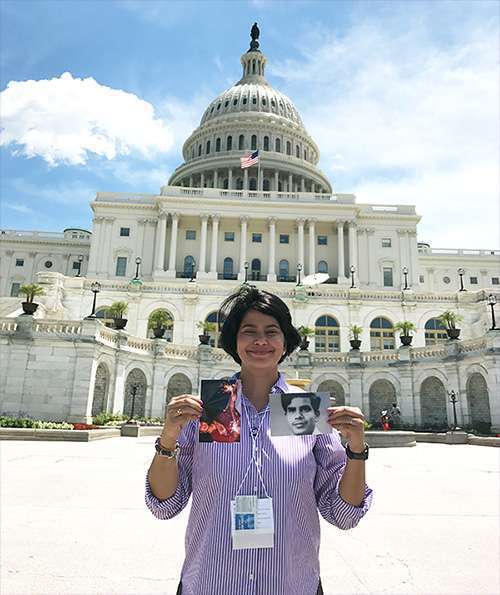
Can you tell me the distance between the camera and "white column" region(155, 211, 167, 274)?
251 ft

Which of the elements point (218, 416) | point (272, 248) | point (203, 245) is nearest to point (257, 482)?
point (218, 416)

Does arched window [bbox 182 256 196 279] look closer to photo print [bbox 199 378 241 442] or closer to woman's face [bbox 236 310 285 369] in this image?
woman's face [bbox 236 310 285 369]

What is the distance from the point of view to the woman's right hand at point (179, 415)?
115 inches

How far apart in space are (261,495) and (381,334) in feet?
165

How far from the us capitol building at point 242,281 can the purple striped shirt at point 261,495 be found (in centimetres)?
2723

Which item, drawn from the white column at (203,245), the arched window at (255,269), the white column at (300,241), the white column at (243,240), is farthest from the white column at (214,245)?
the white column at (300,241)

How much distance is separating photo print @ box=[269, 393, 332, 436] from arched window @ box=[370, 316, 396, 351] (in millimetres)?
48821

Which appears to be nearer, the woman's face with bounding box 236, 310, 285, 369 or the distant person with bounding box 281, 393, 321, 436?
the distant person with bounding box 281, 393, 321, 436

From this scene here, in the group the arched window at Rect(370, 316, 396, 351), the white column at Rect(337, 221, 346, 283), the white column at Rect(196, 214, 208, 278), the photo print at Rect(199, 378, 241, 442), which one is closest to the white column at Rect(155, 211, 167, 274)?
the white column at Rect(196, 214, 208, 278)

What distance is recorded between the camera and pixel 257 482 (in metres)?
2.90

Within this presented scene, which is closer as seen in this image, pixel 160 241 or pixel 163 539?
pixel 163 539

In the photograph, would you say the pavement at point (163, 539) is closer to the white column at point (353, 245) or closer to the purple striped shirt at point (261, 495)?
the purple striped shirt at point (261, 495)

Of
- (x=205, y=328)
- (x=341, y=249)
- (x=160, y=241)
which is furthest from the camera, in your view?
(x=341, y=249)

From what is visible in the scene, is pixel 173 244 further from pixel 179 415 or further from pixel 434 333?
pixel 179 415
